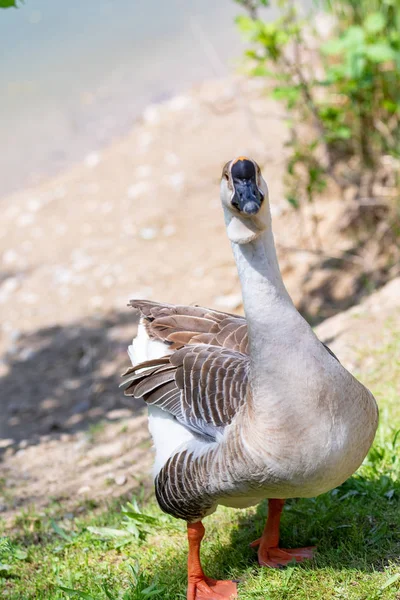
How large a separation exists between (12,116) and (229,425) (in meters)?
14.1

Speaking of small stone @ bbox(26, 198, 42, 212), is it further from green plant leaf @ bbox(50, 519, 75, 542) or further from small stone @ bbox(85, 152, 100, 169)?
green plant leaf @ bbox(50, 519, 75, 542)

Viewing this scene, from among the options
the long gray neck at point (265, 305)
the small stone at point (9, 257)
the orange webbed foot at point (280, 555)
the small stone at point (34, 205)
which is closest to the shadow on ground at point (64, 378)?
the small stone at point (9, 257)

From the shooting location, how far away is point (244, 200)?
2.58 metres

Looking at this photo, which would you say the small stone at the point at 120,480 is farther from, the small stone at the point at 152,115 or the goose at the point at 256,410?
the small stone at the point at 152,115

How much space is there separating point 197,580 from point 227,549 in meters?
0.36

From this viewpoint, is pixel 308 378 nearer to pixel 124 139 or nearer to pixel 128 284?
pixel 128 284

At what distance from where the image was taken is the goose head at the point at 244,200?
2592mm

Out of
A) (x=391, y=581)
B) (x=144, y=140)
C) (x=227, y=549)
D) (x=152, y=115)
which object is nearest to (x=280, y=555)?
(x=227, y=549)

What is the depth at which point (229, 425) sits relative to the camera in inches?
119

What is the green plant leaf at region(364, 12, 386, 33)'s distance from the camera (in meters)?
5.73

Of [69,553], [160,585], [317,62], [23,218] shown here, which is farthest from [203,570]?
[23,218]

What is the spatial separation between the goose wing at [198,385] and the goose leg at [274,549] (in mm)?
637

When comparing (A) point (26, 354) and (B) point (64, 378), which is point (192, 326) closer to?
(B) point (64, 378)

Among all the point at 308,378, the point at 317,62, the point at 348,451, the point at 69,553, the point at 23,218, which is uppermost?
the point at 317,62
